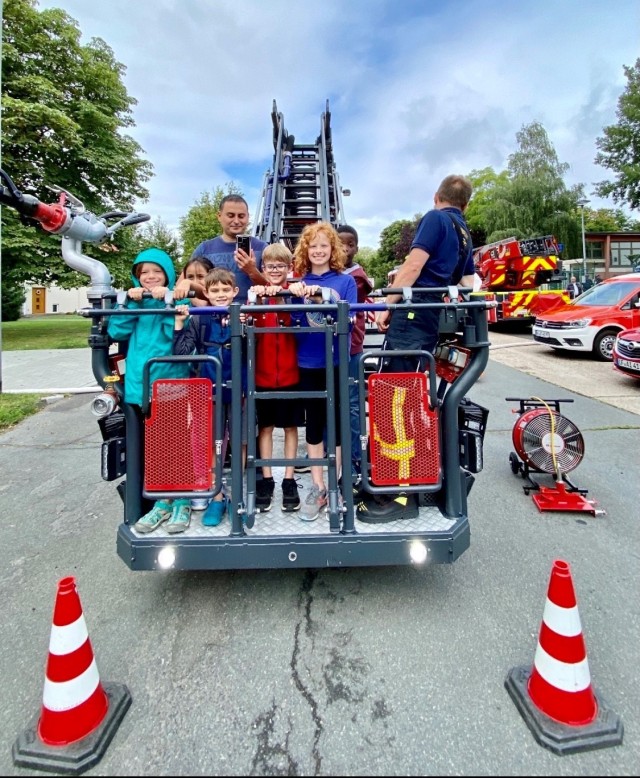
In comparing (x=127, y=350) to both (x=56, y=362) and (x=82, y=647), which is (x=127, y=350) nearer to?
(x=82, y=647)

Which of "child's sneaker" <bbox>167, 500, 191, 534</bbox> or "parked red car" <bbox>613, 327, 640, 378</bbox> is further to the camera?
"parked red car" <bbox>613, 327, 640, 378</bbox>

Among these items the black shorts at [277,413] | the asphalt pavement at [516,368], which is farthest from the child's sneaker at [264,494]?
the asphalt pavement at [516,368]

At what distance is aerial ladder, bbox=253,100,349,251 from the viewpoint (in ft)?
29.2

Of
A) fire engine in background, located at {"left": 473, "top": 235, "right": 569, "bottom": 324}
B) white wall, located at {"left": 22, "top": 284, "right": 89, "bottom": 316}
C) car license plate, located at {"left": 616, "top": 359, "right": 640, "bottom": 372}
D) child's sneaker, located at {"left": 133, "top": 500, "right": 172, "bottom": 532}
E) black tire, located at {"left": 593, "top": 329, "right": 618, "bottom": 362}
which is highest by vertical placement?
white wall, located at {"left": 22, "top": 284, "right": 89, "bottom": 316}

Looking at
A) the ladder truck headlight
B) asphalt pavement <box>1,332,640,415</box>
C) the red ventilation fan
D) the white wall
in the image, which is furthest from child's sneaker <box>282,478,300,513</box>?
the white wall

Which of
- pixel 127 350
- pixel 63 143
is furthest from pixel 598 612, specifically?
pixel 63 143

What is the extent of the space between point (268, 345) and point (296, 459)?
0.69m

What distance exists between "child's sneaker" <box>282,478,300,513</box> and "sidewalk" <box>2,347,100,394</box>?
23.0 ft

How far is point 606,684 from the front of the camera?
79.7 inches

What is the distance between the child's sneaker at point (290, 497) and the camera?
2.81m

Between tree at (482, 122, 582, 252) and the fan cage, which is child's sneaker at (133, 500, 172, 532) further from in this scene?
tree at (482, 122, 582, 252)

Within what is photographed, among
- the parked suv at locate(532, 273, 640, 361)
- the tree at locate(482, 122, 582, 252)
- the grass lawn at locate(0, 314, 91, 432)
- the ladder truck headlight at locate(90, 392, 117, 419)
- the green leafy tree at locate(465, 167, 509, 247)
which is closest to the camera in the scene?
the ladder truck headlight at locate(90, 392, 117, 419)

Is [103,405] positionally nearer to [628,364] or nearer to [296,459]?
[296,459]

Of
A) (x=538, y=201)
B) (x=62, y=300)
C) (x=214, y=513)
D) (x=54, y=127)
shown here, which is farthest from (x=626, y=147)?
(x=62, y=300)
